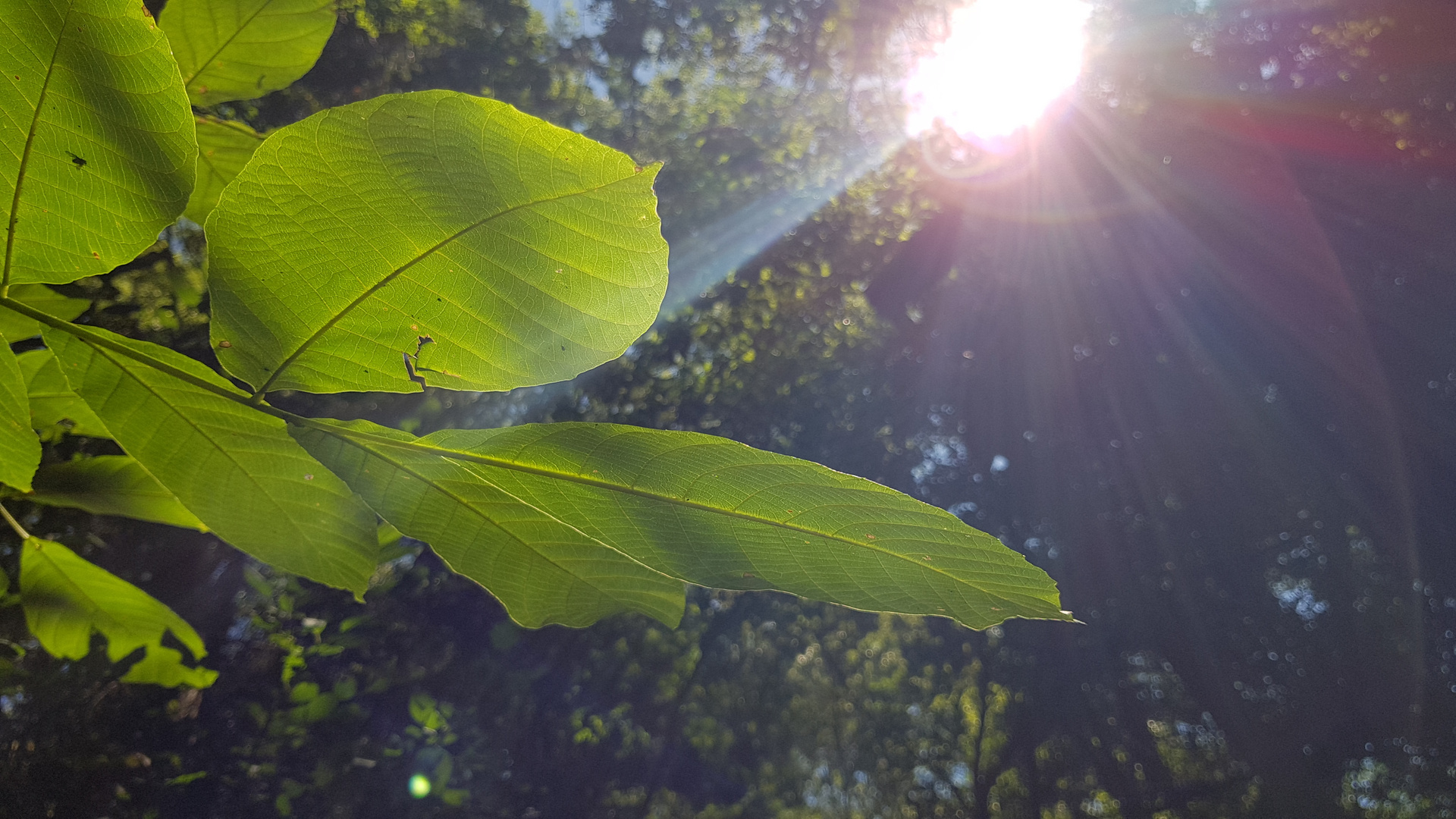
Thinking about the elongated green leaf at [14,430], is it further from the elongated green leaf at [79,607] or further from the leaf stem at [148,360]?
the elongated green leaf at [79,607]

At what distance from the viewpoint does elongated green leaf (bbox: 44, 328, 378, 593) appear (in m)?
0.28

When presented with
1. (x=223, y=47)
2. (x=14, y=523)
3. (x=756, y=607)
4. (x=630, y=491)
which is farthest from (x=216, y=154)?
(x=756, y=607)

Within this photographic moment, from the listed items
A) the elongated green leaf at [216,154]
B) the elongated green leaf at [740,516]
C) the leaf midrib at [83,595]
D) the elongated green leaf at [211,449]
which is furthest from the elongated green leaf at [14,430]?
the leaf midrib at [83,595]

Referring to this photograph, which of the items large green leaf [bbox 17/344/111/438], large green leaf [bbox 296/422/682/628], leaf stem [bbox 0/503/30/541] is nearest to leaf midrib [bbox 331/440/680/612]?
large green leaf [bbox 296/422/682/628]

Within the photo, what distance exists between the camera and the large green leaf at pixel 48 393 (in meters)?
0.41

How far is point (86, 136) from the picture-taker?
0.76ft

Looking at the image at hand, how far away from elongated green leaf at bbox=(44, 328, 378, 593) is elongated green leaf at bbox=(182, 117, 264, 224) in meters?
0.21

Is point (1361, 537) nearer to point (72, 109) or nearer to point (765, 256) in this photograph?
point (765, 256)

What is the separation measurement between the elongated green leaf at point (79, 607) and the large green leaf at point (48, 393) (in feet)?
0.48

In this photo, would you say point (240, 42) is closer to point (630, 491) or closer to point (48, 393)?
point (48, 393)

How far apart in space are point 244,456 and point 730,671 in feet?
14.4

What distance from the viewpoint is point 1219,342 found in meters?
6.44

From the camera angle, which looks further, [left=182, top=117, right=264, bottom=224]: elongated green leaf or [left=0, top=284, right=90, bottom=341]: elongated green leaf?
[left=182, top=117, right=264, bottom=224]: elongated green leaf

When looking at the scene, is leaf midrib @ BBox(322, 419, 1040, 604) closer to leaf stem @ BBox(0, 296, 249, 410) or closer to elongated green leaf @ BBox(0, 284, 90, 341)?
leaf stem @ BBox(0, 296, 249, 410)
